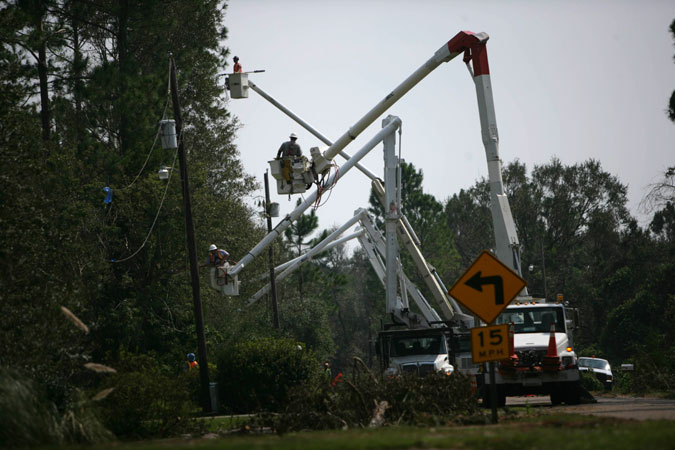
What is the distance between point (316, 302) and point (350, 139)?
117 ft

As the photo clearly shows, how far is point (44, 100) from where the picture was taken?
32406mm

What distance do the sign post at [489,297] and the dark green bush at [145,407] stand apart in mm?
5620

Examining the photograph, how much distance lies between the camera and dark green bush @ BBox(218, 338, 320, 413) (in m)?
23.9

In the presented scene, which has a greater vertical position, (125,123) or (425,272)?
(125,123)

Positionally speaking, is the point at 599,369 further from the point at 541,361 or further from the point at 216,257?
the point at 216,257

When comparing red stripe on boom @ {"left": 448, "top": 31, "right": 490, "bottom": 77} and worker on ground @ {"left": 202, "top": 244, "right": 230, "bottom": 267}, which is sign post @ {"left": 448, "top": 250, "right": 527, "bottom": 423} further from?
worker on ground @ {"left": 202, "top": 244, "right": 230, "bottom": 267}

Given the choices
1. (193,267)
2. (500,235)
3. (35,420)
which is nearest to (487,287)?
(35,420)

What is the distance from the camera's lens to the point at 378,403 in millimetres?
15945

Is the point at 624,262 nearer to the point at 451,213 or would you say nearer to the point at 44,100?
the point at 451,213

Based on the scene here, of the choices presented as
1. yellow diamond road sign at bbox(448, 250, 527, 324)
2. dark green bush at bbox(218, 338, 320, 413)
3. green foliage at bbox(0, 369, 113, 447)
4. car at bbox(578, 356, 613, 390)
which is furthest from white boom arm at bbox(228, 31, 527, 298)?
green foliage at bbox(0, 369, 113, 447)

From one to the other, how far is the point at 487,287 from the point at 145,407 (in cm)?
643

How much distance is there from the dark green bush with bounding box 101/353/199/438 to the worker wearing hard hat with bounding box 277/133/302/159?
1118 centimetres

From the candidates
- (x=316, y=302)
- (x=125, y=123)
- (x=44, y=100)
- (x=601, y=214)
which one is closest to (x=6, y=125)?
(x=44, y=100)

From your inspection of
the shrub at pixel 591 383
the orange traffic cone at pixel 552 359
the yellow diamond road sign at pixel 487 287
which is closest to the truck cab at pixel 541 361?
the orange traffic cone at pixel 552 359
